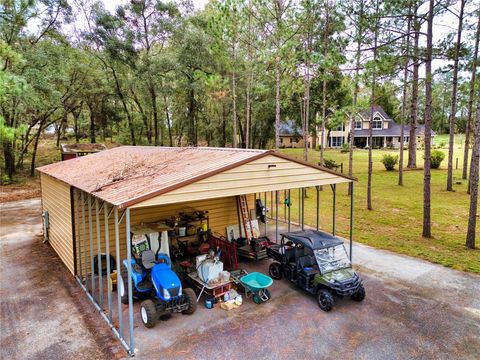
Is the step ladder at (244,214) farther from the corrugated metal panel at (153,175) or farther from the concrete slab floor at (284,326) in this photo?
the concrete slab floor at (284,326)

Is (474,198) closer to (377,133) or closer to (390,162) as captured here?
(390,162)

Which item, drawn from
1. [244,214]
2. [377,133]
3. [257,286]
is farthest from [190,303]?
[377,133]

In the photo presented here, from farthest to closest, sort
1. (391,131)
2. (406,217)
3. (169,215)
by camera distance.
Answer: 1. (391,131)
2. (406,217)
3. (169,215)

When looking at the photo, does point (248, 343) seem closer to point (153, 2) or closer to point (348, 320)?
point (348, 320)

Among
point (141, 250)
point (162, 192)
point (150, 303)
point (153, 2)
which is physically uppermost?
point (153, 2)

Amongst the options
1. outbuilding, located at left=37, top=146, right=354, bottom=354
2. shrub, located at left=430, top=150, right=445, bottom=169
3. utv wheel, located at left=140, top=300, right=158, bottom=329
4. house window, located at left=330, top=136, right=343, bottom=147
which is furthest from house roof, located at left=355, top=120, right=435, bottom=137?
utv wheel, located at left=140, top=300, right=158, bottom=329

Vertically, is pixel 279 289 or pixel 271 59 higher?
pixel 271 59

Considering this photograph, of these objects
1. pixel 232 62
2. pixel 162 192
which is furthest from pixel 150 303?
pixel 232 62

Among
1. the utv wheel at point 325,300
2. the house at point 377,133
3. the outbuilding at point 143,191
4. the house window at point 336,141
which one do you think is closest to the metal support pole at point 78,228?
the outbuilding at point 143,191
